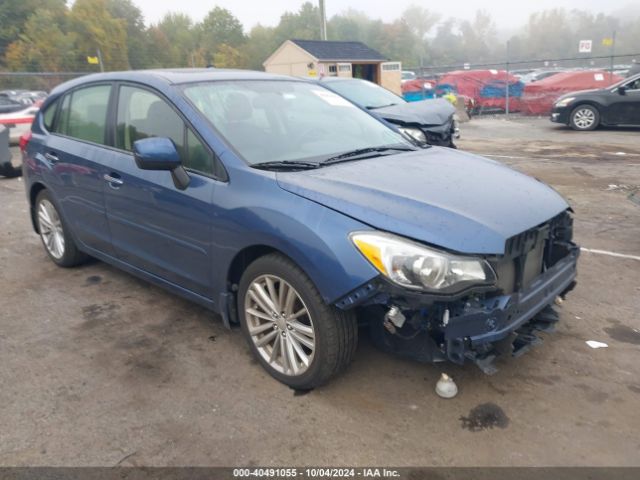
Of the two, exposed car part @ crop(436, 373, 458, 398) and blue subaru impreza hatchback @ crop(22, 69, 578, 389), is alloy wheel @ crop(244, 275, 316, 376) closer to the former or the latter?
blue subaru impreza hatchback @ crop(22, 69, 578, 389)

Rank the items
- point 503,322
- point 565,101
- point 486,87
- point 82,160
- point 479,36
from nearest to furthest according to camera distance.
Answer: point 503,322 → point 82,160 → point 565,101 → point 486,87 → point 479,36

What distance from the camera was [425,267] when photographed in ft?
8.11

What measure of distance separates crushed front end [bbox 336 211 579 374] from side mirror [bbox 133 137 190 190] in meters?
1.34

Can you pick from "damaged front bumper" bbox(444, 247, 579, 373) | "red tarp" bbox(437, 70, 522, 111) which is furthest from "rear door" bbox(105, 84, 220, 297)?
"red tarp" bbox(437, 70, 522, 111)

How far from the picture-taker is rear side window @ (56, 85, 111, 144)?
161 inches

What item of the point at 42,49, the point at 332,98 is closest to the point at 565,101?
the point at 332,98

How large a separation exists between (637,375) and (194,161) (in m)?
2.84

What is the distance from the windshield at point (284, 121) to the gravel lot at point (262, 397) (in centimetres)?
128

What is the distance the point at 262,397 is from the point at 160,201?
1.39 metres

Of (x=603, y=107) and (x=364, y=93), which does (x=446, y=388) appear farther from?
(x=603, y=107)

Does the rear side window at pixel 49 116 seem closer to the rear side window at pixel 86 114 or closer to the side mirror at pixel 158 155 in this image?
the rear side window at pixel 86 114

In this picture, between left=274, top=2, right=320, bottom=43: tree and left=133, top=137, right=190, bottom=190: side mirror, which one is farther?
left=274, top=2, right=320, bottom=43: tree

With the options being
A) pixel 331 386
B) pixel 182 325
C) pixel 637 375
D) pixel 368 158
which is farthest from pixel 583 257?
pixel 182 325

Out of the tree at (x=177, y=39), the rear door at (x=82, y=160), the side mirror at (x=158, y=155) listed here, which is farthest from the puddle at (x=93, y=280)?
the tree at (x=177, y=39)
